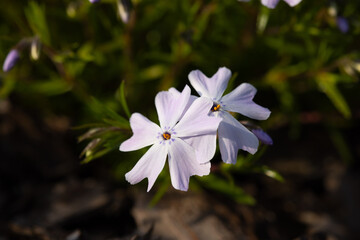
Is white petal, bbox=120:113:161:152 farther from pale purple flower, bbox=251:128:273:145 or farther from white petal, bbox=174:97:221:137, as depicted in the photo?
pale purple flower, bbox=251:128:273:145

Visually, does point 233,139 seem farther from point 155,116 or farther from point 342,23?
point 155,116

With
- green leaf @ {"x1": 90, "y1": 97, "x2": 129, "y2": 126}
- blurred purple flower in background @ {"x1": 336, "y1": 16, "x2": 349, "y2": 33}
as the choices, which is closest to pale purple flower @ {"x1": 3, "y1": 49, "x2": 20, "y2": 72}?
green leaf @ {"x1": 90, "y1": 97, "x2": 129, "y2": 126}

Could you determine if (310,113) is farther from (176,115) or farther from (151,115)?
(176,115)

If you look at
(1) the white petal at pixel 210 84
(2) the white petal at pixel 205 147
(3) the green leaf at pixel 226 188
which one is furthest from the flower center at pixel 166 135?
(3) the green leaf at pixel 226 188

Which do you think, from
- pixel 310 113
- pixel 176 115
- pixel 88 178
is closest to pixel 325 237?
pixel 310 113

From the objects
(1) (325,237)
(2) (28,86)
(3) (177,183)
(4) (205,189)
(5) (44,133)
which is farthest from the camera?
(5) (44,133)

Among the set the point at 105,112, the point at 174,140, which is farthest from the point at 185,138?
the point at 105,112
